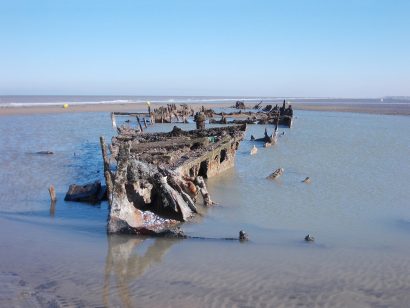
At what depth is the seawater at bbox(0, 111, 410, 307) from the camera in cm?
541

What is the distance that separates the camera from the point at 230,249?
7008 millimetres

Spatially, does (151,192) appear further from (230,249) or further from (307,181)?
(307,181)

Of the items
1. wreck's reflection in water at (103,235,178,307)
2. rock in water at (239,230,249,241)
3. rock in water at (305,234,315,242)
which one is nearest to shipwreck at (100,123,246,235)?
wreck's reflection in water at (103,235,178,307)

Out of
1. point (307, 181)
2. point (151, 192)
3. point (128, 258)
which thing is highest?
point (151, 192)

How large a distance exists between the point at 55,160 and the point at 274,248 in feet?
33.9

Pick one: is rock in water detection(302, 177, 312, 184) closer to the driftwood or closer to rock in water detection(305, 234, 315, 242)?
rock in water detection(305, 234, 315, 242)

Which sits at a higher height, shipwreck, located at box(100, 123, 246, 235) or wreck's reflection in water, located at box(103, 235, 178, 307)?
shipwreck, located at box(100, 123, 246, 235)

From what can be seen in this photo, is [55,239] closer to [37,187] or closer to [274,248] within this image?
[274,248]

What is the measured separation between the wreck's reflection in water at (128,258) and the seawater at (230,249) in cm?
2

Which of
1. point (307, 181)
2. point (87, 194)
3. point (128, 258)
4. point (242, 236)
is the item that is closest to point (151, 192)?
point (87, 194)

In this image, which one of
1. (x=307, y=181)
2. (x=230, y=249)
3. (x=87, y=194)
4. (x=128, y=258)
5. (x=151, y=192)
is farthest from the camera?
(x=307, y=181)

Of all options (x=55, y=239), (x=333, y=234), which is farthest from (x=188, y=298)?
(x=333, y=234)

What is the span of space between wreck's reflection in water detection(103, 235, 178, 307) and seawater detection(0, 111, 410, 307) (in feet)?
0.05

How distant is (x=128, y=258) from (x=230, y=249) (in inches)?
58.8
